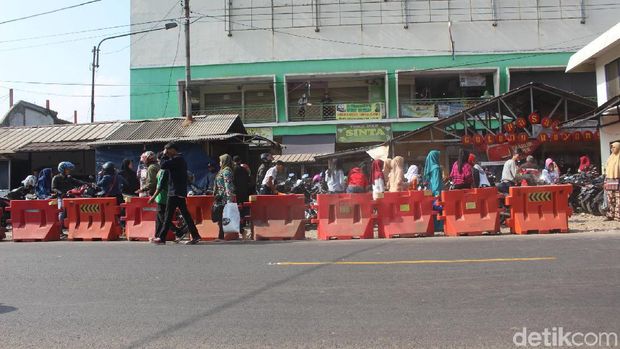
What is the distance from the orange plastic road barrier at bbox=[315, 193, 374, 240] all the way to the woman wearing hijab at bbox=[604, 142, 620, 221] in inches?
240

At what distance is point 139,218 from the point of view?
10922mm

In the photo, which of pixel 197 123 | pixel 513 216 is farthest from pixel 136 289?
pixel 197 123

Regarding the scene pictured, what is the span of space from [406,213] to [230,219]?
11.7 feet

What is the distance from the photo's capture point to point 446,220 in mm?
10734

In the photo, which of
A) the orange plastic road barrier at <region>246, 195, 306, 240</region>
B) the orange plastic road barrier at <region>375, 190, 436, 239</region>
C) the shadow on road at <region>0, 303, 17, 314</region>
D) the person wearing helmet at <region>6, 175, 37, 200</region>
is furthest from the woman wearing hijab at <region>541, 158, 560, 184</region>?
the person wearing helmet at <region>6, 175, 37, 200</region>

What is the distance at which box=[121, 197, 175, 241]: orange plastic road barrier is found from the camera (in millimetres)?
10781

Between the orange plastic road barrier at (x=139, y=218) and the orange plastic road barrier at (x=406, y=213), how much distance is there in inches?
173

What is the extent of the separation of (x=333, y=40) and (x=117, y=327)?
94.7ft

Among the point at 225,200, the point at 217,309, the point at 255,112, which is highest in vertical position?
the point at 255,112

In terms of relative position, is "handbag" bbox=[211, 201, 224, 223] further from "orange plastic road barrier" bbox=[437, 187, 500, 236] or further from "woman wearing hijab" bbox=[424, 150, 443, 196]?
"woman wearing hijab" bbox=[424, 150, 443, 196]

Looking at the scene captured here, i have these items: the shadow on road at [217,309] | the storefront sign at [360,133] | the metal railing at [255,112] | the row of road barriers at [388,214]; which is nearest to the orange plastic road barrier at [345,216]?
the row of road barriers at [388,214]

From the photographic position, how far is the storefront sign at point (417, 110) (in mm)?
30719

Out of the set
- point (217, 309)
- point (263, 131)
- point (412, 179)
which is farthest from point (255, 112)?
point (217, 309)

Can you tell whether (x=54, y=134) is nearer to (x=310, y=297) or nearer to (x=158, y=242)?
(x=158, y=242)
